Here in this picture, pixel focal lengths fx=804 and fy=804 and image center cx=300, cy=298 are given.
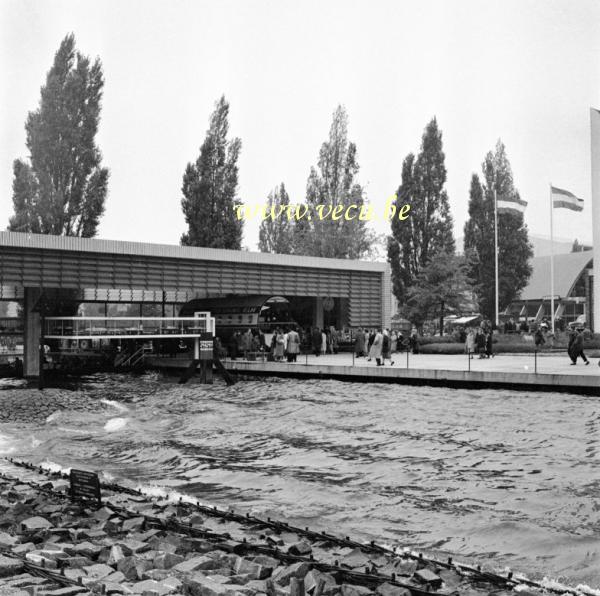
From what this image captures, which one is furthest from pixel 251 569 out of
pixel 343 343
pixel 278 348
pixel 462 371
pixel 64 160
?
pixel 64 160

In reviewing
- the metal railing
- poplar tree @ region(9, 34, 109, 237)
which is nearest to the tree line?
poplar tree @ region(9, 34, 109, 237)

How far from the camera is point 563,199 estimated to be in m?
41.9

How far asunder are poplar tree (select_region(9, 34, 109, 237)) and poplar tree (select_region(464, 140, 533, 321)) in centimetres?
2649

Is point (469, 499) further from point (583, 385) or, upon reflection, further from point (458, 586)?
point (583, 385)

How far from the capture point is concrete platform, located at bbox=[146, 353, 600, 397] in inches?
887

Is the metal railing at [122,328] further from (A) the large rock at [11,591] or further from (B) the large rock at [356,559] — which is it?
(A) the large rock at [11,591]

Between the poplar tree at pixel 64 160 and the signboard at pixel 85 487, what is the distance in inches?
1245

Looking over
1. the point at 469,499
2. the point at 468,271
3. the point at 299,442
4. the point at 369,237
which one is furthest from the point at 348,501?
the point at 369,237

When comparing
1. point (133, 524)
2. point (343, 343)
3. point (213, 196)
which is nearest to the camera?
point (133, 524)

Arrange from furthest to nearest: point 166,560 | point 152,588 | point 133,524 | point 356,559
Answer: point 133,524 < point 356,559 < point 166,560 < point 152,588

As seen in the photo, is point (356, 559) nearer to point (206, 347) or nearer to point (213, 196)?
point (206, 347)

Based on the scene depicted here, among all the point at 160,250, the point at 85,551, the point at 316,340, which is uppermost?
the point at 160,250

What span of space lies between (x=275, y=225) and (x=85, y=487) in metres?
63.5

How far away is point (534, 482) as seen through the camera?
1220 centimetres
